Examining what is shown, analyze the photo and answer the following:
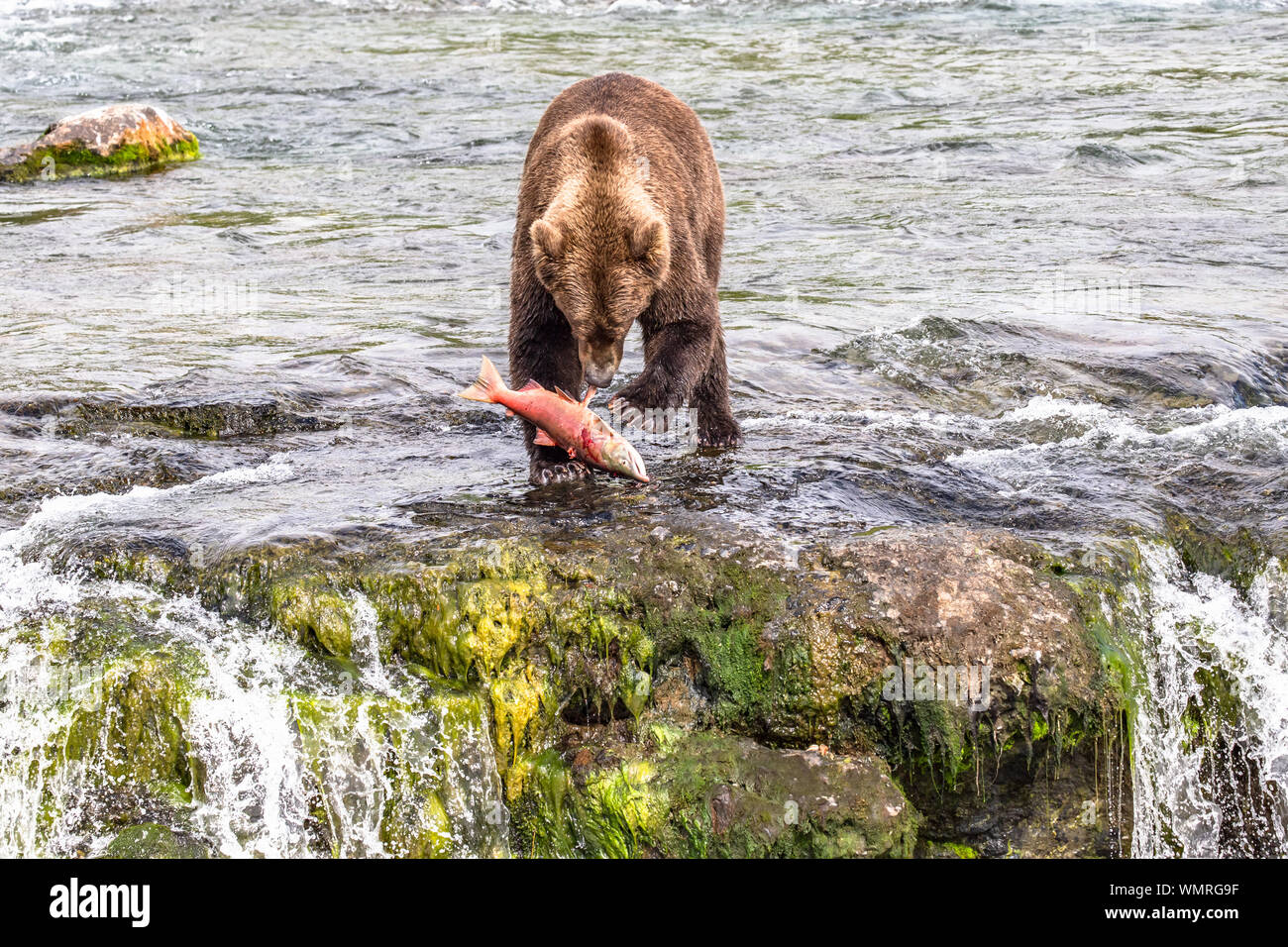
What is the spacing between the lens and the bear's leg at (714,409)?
7.34 m

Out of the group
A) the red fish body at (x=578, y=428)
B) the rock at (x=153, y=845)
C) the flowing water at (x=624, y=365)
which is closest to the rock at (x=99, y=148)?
the flowing water at (x=624, y=365)

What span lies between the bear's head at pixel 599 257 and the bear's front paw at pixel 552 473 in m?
0.64

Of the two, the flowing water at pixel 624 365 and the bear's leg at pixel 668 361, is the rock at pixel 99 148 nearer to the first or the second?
the flowing water at pixel 624 365

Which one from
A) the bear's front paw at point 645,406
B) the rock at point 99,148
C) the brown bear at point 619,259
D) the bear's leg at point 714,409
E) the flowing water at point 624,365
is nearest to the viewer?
the flowing water at point 624,365

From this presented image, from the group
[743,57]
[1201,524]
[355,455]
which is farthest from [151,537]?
[743,57]

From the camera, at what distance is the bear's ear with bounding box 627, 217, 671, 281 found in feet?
19.2

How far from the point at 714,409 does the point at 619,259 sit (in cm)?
161

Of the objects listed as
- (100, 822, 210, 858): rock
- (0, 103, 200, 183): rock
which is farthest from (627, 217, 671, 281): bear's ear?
(0, 103, 200, 183): rock

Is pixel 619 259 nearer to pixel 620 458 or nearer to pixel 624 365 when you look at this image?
pixel 620 458

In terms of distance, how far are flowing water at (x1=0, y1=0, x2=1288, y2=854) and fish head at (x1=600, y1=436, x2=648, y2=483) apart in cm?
16

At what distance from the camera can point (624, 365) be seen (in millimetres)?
9164

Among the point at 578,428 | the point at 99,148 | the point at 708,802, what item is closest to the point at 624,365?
the point at 578,428

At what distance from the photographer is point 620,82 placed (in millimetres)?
6980

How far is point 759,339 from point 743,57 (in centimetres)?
1288
